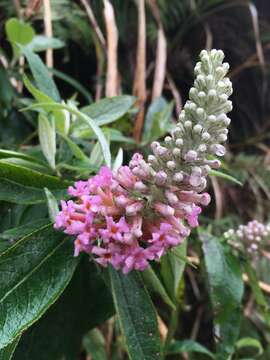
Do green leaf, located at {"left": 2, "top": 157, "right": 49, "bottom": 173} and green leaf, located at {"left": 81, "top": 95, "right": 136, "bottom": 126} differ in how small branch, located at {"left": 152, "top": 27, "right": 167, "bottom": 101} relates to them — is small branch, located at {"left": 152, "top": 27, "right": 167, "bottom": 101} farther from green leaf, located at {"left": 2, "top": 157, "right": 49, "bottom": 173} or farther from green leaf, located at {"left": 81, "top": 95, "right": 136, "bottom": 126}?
green leaf, located at {"left": 2, "top": 157, "right": 49, "bottom": 173}

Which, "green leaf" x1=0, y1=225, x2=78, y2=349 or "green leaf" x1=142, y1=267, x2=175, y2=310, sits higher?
"green leaf" x1=0, y1=225, x2=78, y2=349

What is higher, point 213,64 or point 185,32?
point 213,64

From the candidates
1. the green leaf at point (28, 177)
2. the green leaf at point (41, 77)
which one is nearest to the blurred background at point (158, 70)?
the green leaf at point (41, 77)

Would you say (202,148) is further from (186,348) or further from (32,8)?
(32,8)

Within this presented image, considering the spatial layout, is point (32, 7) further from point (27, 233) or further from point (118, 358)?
point (118, 358)

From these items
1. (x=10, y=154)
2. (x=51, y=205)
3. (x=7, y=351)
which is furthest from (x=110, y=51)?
(x=7, y=351)

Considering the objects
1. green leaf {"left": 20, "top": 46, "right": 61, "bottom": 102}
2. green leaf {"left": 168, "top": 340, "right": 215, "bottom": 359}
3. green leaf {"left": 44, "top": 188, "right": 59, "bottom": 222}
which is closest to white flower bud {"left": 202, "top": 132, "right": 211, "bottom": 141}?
green leaf {"left": 44, "top": 188, "right": 59, "bottom": 222}

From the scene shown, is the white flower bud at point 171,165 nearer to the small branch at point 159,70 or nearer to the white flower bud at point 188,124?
the white flower bud at point 188,124

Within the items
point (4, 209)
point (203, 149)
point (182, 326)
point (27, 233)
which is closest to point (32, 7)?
point (4, 209)
